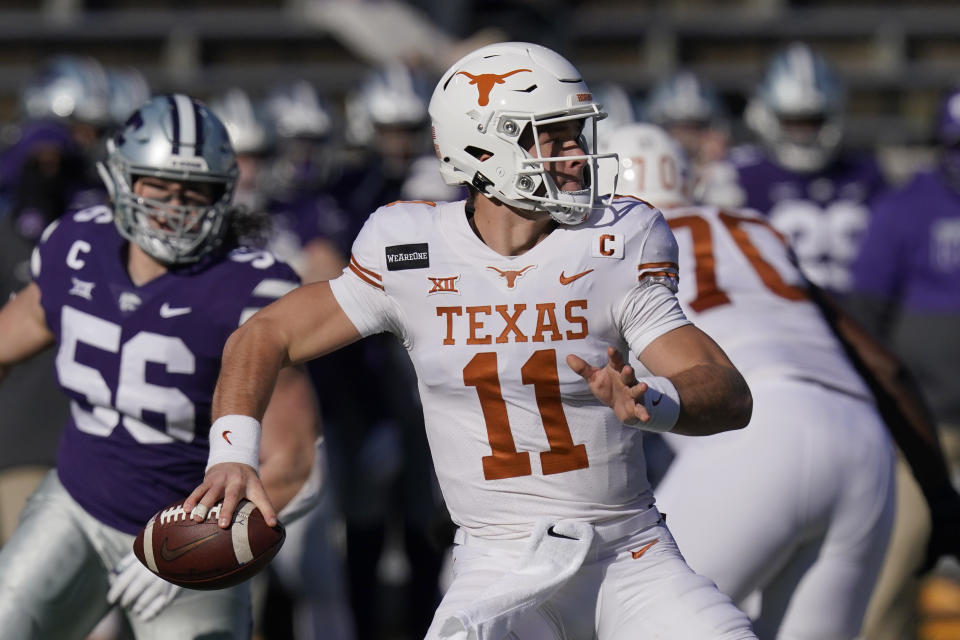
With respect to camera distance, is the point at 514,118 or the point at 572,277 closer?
the point at 572,277

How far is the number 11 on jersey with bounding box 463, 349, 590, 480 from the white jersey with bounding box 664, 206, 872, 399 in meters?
1.06

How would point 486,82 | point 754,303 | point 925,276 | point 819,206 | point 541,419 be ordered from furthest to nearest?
point 819,206, point 925,276, point 754,303, point 486,82, point 541,419

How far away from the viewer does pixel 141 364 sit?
13.2 feet

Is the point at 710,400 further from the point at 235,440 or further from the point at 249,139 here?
the point at 249,139

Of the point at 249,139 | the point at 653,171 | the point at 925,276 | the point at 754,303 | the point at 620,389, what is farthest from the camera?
the point at 249,139

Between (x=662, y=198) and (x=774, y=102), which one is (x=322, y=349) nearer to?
(x=662, y=198)

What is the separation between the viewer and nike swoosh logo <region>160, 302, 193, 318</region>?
160 inches

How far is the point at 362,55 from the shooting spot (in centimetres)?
1460

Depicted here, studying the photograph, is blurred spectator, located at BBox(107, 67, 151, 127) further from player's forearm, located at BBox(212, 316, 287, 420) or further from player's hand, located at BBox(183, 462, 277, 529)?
player's hand, located at BBox(183, 462, 277, 529)

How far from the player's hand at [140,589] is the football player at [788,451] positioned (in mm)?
1306

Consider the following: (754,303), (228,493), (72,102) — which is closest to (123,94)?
(72,102)

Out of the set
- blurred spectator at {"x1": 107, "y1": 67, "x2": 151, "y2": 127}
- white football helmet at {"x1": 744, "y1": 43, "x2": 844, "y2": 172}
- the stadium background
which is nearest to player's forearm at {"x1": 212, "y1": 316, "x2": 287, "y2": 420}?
white football helmet at {"x1": 744, "y1": 43, "x2": 844, "y2": 172}

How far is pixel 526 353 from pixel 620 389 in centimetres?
44

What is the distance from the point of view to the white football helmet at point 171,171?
13.6 ft
